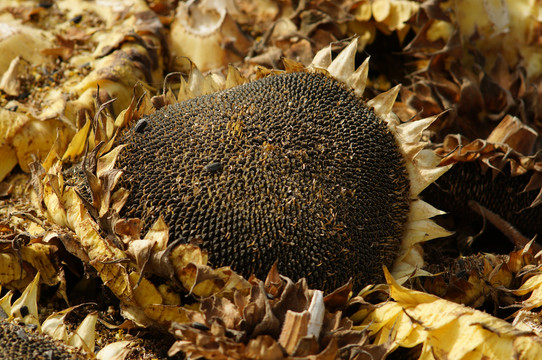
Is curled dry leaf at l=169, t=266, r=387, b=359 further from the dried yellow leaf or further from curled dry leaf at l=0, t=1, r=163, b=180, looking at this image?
curled dry leaf at l=0, t=1, r=163, b=180

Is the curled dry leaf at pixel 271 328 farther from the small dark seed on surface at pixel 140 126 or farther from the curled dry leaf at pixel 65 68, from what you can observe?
the curled dry leaf at pixel 65 68

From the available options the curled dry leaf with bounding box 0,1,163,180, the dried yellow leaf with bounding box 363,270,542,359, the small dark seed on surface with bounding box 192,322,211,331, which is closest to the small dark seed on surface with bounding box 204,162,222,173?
the small dark seed on surface with bounding box 192,322,211,331

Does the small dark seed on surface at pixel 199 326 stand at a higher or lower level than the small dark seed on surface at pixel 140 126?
lower

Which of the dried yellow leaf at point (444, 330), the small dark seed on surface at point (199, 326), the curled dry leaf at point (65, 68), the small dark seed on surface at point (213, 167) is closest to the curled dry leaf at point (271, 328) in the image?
the small dark seed on surface at point (199, 326)

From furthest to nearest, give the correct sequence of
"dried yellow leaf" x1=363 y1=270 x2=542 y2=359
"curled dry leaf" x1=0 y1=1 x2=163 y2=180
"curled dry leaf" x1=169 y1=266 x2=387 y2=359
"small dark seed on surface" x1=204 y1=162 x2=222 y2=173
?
"curled dry leaf" x1=0 y1=1 x2=163 y2=180, "small dark seed on surface" x1=204 y1=162 x2=222 y2=173, "dried yellow leaf" x1=363 y1=270 x2=542 y2=359, "curled dry leaf" x1=169 y1=266 x2=387 y2=359

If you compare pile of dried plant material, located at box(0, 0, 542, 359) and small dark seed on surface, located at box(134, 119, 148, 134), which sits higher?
small dark seed on surface, located at box(134, 119, 148, 134)

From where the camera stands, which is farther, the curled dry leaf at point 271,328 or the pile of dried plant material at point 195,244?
the pile of dried plant material at point 195,244

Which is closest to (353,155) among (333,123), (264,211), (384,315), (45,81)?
(333,123)

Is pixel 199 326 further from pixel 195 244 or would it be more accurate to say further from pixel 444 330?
pixel 444 330
